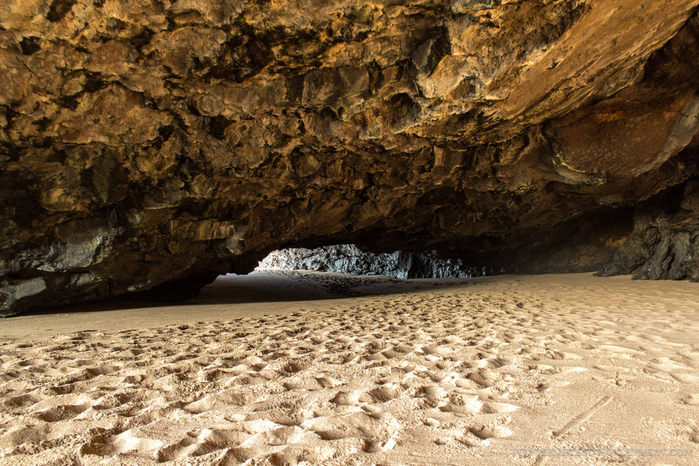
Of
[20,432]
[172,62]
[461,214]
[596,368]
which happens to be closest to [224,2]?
[172,62]

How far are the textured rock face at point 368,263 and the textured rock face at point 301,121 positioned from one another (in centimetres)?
715

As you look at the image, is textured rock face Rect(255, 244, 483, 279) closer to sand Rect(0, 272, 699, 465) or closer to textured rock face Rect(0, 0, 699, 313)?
textured rock face Rect(0, 0, 699, 313)

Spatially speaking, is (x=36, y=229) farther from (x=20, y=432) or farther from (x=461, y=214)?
(x=461, y=214)

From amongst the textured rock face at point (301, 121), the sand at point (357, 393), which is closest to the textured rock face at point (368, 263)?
the textured rock face at point (301, 121)

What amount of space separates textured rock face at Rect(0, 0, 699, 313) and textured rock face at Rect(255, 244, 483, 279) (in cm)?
715

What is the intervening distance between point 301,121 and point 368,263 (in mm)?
13640

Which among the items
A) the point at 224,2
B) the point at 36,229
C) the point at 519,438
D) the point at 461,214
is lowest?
the point at 519,438

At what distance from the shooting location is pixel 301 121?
17.4ft

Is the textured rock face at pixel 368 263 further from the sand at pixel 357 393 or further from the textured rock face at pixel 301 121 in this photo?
the sand at pixel 357 393

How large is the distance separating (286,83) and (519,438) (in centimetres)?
447

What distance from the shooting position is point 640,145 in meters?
6.21

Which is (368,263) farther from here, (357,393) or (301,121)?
(357,393)

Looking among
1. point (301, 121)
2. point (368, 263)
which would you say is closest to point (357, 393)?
point (301, 121)

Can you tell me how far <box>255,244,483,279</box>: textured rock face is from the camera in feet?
51.4
